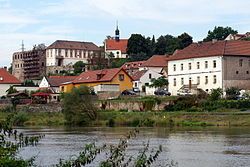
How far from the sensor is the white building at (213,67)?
7275 cm

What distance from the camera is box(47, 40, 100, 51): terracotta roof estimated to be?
137 meters

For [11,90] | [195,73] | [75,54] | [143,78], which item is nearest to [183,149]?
[195,73]

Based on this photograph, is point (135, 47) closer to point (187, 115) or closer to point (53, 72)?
point (53, 72)

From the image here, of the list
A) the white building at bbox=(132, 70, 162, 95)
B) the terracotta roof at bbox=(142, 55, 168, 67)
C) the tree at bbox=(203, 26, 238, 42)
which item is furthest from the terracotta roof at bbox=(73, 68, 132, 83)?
the tree at bbox=(203, 26, 238, 42)

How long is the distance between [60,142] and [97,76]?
48.2 m

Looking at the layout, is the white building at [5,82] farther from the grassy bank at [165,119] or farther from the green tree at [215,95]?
the green tree at [215,95]

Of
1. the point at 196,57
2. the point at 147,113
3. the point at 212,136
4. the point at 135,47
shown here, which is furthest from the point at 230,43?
the point at 135,47

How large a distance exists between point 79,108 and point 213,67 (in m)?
19.5

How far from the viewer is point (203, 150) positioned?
33375 mm

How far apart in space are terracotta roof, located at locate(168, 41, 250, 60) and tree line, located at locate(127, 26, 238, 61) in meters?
44.0

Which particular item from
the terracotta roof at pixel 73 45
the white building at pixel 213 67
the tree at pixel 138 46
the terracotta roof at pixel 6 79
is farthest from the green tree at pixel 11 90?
the terracotta roof at pixel 73 45

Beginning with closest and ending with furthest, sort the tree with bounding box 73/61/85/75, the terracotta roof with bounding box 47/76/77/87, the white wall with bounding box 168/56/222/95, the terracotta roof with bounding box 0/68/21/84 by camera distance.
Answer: the white wall with bounding box 168/56/222/95 → the terracotta roof with bounding box 47/76/77/87 → the terracotta roof with bounding box 0/68/21/84 → the tree with bounding box 73/61/85/75

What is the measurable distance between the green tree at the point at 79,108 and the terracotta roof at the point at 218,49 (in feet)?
60.5

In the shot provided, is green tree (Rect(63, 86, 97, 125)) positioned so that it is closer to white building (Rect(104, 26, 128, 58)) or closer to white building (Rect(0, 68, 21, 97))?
white building (Rect(0, 68, 21, 97))
